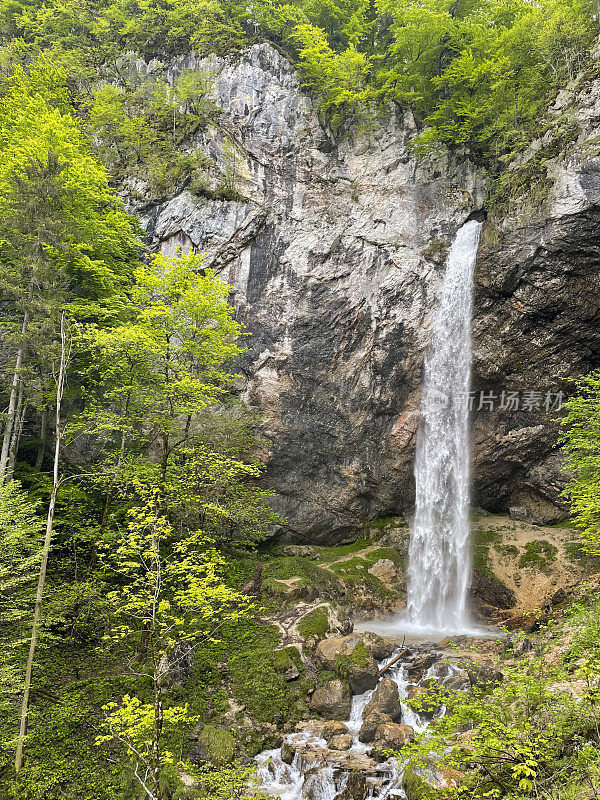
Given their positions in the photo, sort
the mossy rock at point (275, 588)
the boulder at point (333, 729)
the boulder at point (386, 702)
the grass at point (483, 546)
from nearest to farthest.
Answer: the boulder at point (333, 729)
the boulder at point (386, 702)
the mossy rock at point (275, 588)
the grass at point (483, 546)

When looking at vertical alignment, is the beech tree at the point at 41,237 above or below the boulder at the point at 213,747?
above

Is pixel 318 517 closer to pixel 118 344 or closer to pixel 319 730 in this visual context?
pixel 319 730

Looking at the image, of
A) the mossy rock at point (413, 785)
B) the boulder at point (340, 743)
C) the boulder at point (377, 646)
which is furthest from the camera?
the boulder at point (377, 646)

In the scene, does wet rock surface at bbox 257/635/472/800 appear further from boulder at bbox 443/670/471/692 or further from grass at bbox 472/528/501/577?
grass at bbox 472/528/501/577

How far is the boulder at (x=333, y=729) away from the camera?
986 cm

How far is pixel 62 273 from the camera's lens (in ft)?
42.2

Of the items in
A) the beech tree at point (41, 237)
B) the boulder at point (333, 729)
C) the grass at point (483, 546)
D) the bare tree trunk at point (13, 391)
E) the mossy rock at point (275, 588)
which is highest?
the beech tree at point (41, 237)

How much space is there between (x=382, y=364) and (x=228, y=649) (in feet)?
46.0

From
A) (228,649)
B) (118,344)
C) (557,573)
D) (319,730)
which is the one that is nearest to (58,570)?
(228,649)

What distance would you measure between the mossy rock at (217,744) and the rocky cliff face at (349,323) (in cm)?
1185

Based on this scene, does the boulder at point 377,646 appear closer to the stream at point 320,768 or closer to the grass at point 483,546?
the stream at point 320,768

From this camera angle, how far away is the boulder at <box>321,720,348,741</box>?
9.86 metres

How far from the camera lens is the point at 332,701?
10766mm

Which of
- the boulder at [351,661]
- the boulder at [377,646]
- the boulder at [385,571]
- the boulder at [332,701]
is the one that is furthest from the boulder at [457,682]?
the boulder at [385,571]
